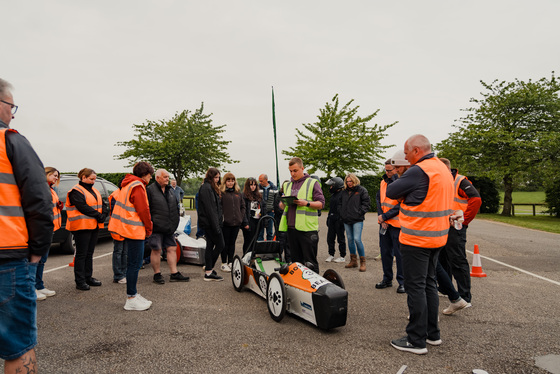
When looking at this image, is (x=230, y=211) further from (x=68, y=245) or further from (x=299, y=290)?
(x=68, y=245)

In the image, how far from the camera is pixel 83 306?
4.60 m

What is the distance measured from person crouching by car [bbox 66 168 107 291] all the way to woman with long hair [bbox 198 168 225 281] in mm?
1646

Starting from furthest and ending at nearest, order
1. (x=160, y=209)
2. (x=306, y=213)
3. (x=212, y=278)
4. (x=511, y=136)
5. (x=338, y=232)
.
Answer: (x=511, y=136) → (x=338, y=232) → (x=212, y=278) → (x=160, y=209) → (x=306, y=213)

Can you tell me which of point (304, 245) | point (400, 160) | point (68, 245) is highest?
point (400, 160)

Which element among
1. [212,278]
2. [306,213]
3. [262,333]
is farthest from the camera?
[212,278]

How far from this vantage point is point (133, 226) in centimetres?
444

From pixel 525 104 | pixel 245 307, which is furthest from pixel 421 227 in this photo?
pixel 525 104

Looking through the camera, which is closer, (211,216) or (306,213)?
(306,213)

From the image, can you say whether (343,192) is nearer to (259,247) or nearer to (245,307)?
(259,247)

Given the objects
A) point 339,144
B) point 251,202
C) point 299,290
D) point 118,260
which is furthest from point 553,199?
point 118,260

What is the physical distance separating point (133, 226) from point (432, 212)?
356 cm

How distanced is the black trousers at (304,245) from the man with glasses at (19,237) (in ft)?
11.2

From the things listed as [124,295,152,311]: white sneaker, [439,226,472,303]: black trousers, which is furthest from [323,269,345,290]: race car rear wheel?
[124,295,152,311]: white sneaker

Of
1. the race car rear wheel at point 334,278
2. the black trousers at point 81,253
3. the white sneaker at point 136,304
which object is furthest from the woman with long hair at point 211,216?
the race car rear wheel at point 334,278
